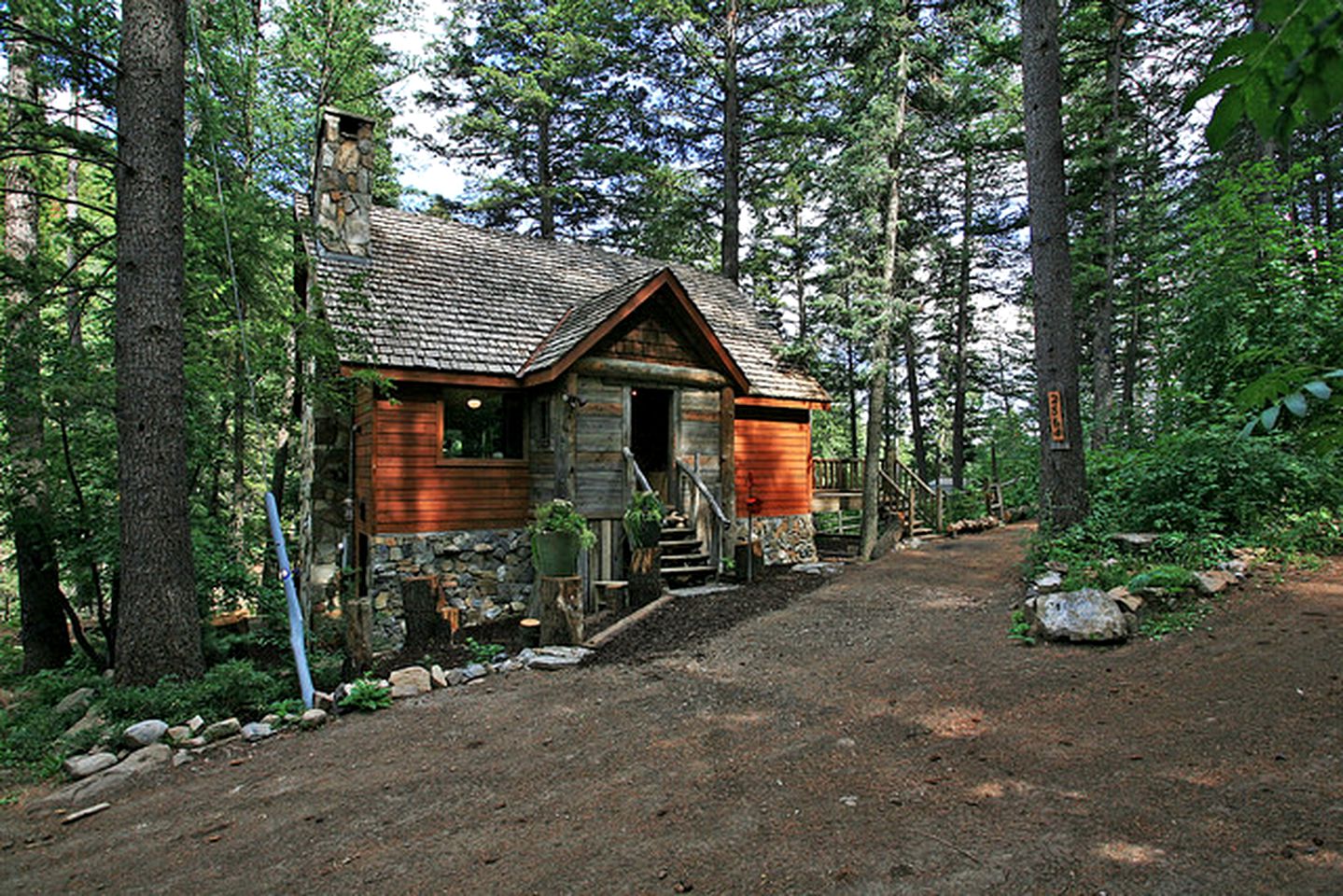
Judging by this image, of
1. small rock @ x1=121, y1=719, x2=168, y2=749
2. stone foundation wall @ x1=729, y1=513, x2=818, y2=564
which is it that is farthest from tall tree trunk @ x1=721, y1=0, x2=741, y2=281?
small rock @ x1=121, y1=719, x2=168, y2=749

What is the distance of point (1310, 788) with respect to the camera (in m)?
3.11

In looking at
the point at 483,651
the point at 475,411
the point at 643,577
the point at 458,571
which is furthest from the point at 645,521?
the point at 475,411

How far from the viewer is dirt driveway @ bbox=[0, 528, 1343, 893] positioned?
2900 millimetres

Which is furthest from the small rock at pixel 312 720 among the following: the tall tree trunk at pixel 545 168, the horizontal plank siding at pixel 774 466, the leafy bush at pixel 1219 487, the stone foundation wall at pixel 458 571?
the tall tree trunk at pixel 545 168

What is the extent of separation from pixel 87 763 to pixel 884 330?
14.0m

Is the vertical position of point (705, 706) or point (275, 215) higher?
point (275, 215)

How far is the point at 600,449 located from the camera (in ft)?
34.7

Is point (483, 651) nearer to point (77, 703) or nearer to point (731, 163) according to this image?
point (77, 703)

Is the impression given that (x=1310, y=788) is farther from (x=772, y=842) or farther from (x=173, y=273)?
(x=173, y=273)

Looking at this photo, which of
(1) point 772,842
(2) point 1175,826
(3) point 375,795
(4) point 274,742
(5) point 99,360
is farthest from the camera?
(5) point 99,360

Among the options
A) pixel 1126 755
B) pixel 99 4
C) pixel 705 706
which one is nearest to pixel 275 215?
pixel 99 4

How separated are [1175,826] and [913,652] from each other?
323 centimetres

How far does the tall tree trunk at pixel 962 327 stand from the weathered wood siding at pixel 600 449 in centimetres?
1630

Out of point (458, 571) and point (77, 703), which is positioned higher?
point (458, 571)
